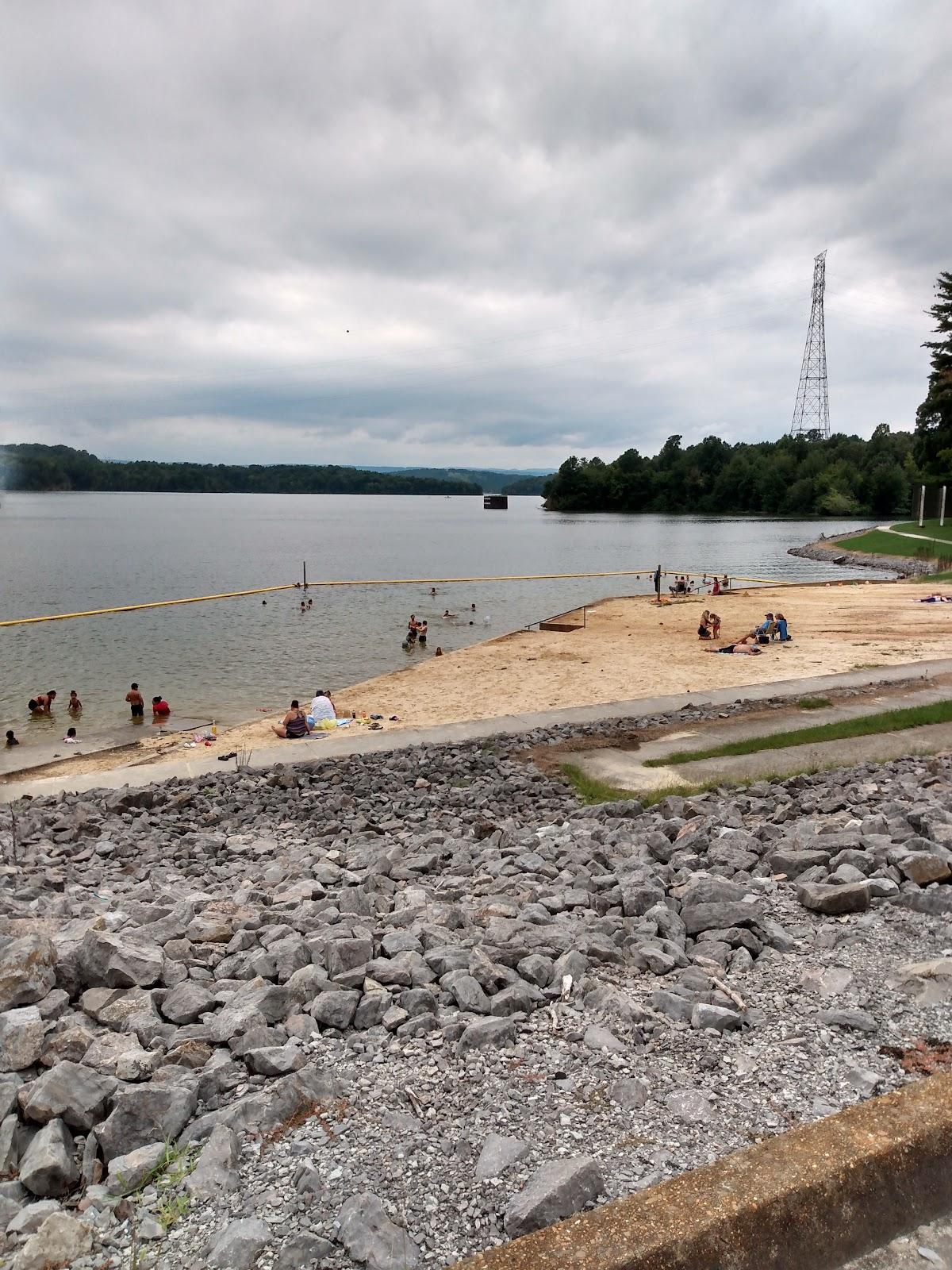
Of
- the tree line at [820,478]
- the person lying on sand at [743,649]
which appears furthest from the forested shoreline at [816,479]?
the person lying on sand at [743,649]

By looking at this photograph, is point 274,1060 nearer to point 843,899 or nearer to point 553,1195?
point 553,1195

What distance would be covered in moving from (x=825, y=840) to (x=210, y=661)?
26.9 metres

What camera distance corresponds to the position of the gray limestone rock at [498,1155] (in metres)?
3.02

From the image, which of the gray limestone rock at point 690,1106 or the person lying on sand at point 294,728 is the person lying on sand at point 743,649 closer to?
the person lying on sand at point 294,728

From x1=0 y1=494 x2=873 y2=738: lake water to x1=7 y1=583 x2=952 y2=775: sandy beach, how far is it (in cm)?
326

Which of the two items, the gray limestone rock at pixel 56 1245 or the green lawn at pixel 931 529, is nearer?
the gray limestone rock at pixel 56 1245

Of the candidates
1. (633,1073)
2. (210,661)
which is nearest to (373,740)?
(633,1073)

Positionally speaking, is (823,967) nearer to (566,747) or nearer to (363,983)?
(363,983)

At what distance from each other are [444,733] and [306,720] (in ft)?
16.6

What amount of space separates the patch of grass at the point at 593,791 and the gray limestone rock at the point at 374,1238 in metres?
6.62

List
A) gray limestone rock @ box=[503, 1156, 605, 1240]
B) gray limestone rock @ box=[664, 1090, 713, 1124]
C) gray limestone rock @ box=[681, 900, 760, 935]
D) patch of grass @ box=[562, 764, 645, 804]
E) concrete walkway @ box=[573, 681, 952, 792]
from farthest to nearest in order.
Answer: concrete walkway @ box=[573, 681, 952, 792] < patch of grass @ box=[562, 764, 645, 804] < gray limestone rock @ box=[681, 900, 760, 935] < gray limestone rock @ box=[664, 1090, 713, 1124] < gray limestone rock @ box=[503, 1156, 605, 1240]

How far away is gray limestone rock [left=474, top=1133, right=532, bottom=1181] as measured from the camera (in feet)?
9.89

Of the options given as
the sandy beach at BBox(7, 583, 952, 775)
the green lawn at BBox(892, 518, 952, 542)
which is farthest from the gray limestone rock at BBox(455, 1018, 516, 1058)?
the green lawn at BBox(892, 518, 952, 542)

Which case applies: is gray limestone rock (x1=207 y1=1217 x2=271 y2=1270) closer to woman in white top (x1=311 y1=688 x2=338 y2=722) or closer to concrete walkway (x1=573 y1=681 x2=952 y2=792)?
concrete walkway (x1=573 y1=681 x2=952 y2=792)
